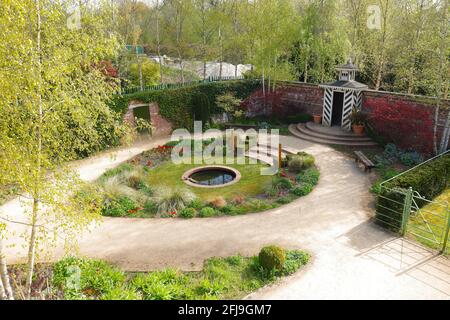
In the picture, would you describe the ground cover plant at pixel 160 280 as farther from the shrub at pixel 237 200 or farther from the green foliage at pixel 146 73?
the green foliage at pixel 146 73

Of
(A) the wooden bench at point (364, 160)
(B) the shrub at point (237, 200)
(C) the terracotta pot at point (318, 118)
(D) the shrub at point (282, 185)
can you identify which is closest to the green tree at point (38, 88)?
(B) the shrub at point (237, 200)

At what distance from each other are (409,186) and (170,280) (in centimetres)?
794

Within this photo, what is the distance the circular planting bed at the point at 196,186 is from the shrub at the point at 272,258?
3.21 meters

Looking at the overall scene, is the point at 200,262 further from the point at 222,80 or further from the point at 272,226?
the point at 222,80

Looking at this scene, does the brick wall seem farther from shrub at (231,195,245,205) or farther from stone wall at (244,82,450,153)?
shrub at (231,195,245,205)

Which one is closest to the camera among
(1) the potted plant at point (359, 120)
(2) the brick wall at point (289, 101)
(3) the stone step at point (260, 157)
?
(3) the stone step at point (260, 157)

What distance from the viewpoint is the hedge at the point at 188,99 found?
19.8 meters

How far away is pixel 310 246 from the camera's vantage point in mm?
9625

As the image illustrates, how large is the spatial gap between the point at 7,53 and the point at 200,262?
20.8ft

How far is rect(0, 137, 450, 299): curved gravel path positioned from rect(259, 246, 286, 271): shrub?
1.38 feet

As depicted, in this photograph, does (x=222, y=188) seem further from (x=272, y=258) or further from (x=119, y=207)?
(x=272, y=258)

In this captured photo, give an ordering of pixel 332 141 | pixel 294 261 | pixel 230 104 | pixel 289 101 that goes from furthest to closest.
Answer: pixel 289 101 → pixel 230 104 → pixel 332 141 → pixel 294 261

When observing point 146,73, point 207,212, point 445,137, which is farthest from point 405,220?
point 146,73

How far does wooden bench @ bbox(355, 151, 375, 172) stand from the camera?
586 inches
